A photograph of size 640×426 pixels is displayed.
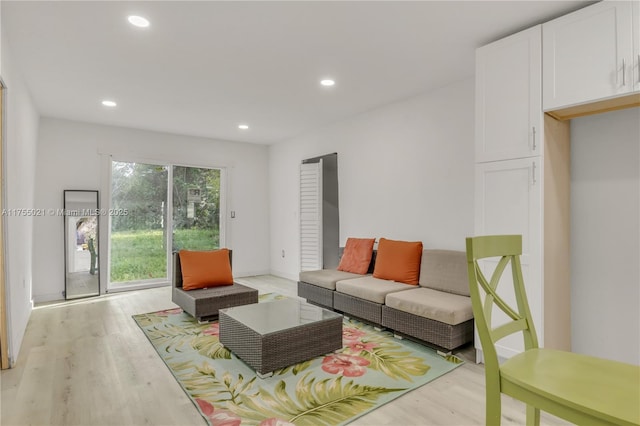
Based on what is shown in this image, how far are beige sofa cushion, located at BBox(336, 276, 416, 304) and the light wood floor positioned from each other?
0.88 metres

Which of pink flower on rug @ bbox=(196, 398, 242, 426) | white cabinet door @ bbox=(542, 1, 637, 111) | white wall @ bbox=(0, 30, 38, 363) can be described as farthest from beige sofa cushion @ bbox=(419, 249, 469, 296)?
white wall @ bbox=(0, 30, 38, 363)

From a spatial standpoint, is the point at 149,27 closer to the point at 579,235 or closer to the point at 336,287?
the point at 336,287

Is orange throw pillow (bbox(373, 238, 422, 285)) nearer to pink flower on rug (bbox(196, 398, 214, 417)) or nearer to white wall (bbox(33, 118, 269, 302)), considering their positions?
pink flower on rug (bbox(196, 398, 214, 417))

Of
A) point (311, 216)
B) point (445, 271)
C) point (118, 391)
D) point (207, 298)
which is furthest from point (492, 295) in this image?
point (311, 216)

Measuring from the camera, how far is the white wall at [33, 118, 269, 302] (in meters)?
4.95

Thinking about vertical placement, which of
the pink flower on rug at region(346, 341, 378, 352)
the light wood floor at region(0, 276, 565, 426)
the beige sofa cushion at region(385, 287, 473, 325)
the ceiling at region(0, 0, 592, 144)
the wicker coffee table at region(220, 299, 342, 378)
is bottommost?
the light wood floor at region(0, 276, 565, 426)

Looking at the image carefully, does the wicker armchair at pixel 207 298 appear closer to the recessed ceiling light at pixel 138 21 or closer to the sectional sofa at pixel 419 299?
the sectional sofa at pixel 419 299

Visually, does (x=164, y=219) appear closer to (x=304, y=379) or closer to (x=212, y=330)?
(x=212, y=330)

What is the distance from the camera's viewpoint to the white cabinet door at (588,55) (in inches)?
83.0

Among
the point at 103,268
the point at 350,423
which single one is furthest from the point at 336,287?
the point at 103,268

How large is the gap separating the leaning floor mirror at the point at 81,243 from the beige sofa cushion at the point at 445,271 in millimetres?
4799

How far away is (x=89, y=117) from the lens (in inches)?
198

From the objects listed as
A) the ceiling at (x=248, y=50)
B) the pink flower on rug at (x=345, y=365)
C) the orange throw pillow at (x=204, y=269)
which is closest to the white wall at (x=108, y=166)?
the ceiling at (x=248, y=50)

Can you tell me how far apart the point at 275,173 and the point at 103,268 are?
3.37 m
